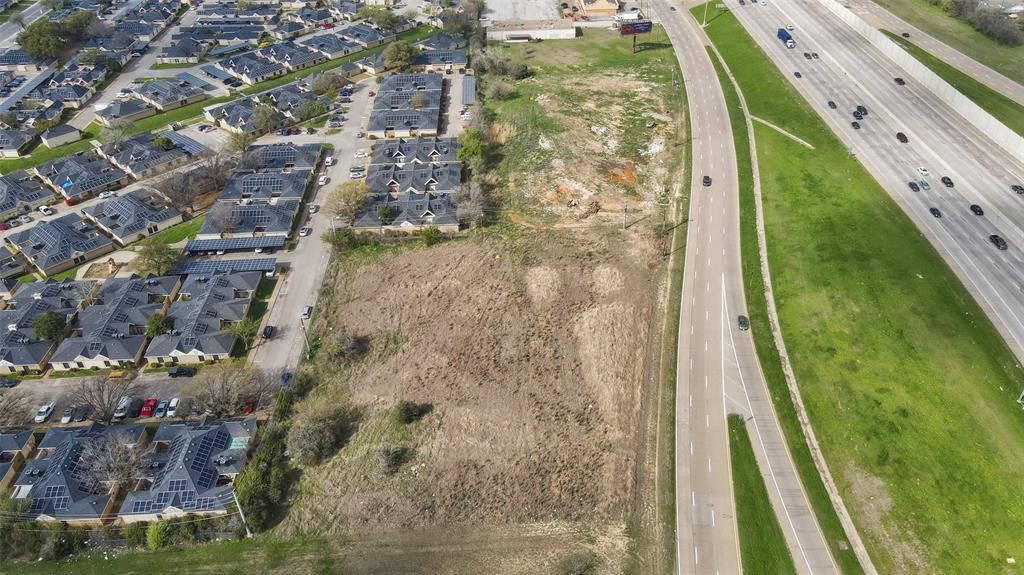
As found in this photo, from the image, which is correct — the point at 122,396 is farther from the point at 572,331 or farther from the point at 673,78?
the point at 673,78

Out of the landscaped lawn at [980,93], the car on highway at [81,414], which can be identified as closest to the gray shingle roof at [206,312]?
the car on highway at [81,414]

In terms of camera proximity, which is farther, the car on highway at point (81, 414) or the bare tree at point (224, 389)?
the car on highway at point (81, 414)

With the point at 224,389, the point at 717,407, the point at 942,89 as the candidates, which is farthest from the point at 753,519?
the point at 942,89

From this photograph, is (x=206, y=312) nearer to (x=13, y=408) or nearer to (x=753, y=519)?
(x=13, y=408)

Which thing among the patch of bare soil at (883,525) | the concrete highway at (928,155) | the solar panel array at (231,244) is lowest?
the patch of bare soil at (883,525)

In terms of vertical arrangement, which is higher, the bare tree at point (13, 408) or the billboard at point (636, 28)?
the billboard at point (636, 28)

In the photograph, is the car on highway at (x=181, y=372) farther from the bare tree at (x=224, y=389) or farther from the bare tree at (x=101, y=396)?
the bare tree at (x=101, y=396)
